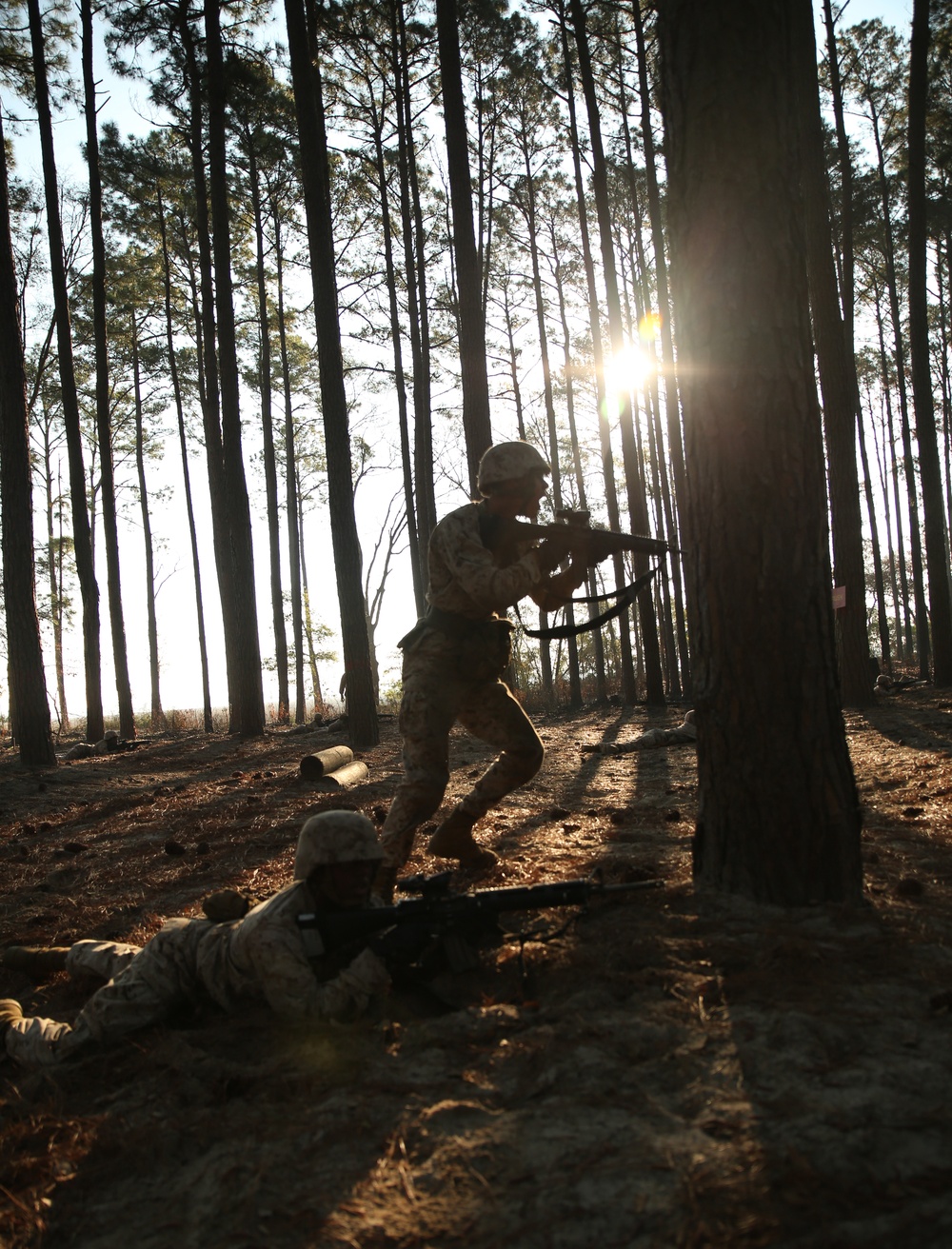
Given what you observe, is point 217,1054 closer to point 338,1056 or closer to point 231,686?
point 338,1056

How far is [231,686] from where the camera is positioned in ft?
58.5

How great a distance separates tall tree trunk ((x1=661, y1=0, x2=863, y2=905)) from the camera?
3.64 m

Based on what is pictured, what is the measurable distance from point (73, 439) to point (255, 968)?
16.5m

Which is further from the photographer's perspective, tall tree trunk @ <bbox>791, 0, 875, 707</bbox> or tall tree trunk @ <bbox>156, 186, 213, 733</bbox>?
tall tree trunk @ <bbox>156, 186, 213, 733</bbox>

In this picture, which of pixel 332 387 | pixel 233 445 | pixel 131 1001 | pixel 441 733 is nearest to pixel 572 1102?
pixel 131 1001

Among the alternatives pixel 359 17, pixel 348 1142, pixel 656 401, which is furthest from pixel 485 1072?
pixel 656 401

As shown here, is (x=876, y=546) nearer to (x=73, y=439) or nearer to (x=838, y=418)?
(x=838, y=418)

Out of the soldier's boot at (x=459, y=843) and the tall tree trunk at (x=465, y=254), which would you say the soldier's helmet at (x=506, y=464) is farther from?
the tall tree trunk at (x=465, y=254)

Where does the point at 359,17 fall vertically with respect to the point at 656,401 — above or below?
above

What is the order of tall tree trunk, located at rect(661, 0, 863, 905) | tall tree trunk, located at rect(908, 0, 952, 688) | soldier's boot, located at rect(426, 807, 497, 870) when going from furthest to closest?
tall tree trunk, located at rect(908, 0, 952, 688) < soldier's boot, located at rect(426, 807, 497, 870) < tall tree trunk, located at rect(661, 0, 863, 905)

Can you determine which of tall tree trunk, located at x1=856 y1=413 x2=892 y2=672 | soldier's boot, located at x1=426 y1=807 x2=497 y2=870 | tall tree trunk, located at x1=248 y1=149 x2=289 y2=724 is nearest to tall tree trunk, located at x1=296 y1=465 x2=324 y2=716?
tall tree trunk, located at x1=248 y1=149 x2=289 y2=724

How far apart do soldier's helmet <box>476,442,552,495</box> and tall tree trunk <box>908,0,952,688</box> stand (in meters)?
11.7

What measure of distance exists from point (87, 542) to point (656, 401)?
14144 millimetres

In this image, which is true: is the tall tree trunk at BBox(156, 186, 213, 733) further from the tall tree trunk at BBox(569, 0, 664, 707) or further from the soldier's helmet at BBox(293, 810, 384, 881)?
the soldier's helmet at BBox(293, 810, 384, 881)
